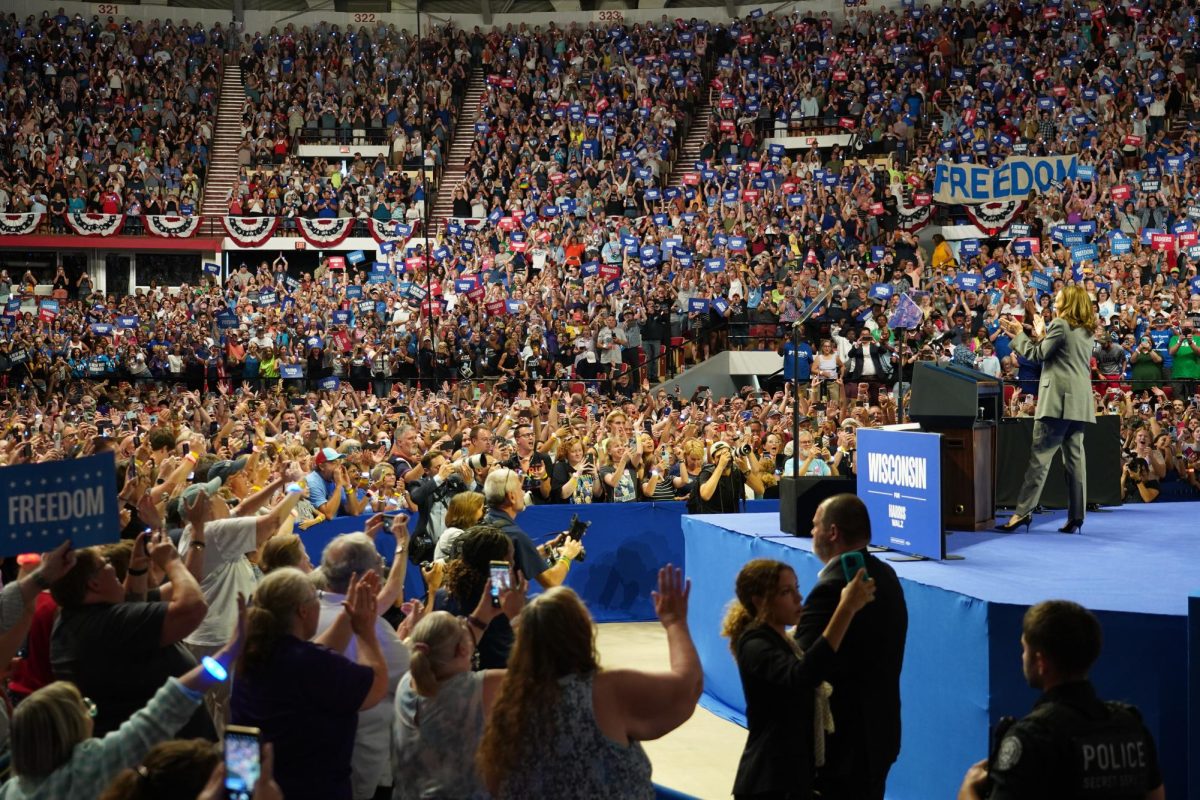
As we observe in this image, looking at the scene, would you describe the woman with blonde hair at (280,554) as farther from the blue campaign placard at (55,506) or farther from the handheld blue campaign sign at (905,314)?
the handheld blue campaign sign at (905,314)

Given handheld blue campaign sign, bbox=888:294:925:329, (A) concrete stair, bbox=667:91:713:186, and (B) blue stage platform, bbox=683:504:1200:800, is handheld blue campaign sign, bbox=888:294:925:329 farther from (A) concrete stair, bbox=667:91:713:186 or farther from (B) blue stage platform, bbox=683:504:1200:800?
(A) concrete stair, bbox=667:91:713:186

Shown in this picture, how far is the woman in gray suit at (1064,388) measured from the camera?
8.34 m

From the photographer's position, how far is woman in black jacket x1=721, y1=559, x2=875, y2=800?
4305 millimetres

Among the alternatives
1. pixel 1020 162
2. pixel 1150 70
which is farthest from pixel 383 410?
pixel 1150 70

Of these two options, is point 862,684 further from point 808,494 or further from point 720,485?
point 720,485

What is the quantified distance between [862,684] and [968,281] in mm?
17199

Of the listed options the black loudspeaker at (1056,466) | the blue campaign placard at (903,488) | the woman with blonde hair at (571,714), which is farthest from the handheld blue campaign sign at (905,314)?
the woman with blonde hair at (571,714)

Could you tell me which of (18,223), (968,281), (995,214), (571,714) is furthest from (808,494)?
(18,223)

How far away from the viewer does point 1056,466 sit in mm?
10062

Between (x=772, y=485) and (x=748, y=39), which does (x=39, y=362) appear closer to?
(x=772, y=485)

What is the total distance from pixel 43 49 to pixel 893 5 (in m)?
23.2

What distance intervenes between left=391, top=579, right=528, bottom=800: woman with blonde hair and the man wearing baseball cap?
22.2 feet

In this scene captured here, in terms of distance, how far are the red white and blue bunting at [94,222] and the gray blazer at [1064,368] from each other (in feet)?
89.3

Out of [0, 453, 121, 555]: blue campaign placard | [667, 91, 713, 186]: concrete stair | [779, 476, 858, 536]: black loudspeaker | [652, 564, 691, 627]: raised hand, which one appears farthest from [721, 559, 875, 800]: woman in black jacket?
[667, 91, 713, 186]: concrete stair
